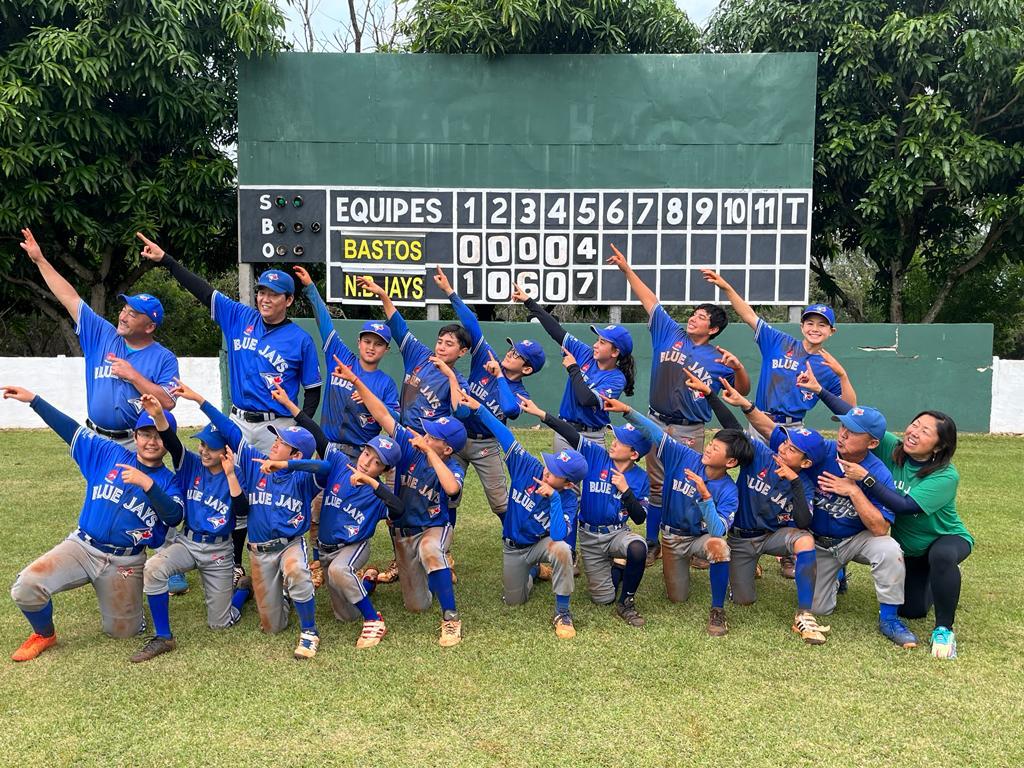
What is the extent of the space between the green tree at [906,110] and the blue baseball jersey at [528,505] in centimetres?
1023

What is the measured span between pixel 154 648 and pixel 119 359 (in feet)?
5.98

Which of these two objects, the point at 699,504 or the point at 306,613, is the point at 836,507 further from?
the point at 306,613

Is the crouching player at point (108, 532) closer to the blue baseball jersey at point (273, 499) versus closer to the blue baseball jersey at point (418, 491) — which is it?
the blue baseball jersey at point (273, 499)

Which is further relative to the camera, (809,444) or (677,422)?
(677,422)

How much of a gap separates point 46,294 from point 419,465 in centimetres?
1239

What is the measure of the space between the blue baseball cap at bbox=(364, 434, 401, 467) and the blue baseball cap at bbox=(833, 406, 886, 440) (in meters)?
2.77

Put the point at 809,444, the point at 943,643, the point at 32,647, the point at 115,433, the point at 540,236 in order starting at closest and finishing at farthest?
the point at 32,647
the point at 943,643
the point at 809,444
the point at 115,433
the point at 540,236

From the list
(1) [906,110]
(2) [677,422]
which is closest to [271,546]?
(2) [677,422]

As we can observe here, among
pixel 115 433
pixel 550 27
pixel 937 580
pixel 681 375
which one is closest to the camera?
pixel 937 580

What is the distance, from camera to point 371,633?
483cm

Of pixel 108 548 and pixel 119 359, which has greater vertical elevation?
pixel 119 359

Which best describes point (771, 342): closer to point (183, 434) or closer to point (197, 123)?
point (183, 434)

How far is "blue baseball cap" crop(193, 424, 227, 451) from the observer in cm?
484

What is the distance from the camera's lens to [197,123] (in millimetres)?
13203
